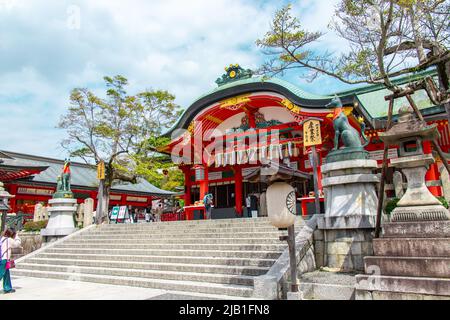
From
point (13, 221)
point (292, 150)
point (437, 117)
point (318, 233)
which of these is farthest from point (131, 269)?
point (437, 117)

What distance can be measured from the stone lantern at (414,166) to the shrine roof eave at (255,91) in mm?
6430

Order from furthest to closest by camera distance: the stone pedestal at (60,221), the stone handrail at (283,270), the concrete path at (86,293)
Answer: the stone pedestal at (60,221) → the concrete path at (86,293) → the stone handrail at (283,270)

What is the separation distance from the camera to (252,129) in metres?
17.1

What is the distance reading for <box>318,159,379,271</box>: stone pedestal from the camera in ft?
23.1

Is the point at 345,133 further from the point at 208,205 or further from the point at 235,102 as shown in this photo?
the point at 208,205

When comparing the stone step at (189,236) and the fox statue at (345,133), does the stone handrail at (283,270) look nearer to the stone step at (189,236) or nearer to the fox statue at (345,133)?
the stone step at (189,236)

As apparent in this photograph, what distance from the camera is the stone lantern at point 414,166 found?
19.2ft

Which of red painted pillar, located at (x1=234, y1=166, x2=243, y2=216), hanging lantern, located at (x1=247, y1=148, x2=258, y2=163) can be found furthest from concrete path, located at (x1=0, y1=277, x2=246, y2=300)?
red painted pillar, located at (x1=234, y1=166, x2=243, y2=216)

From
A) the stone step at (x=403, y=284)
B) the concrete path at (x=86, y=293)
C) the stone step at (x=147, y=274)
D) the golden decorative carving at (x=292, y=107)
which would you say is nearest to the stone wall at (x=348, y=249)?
the stone step at (x=403, y=284)

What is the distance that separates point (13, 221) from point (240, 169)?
40.8 ft

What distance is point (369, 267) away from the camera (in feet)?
18.5

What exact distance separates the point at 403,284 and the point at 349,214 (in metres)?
2.27

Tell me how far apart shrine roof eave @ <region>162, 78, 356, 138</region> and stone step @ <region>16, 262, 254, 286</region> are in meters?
8.00
